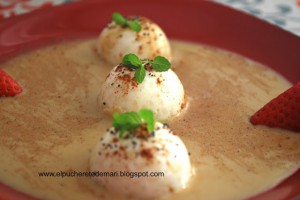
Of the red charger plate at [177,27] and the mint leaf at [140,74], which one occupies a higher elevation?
the red charger plate at [177,27]

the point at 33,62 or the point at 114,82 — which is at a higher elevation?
the point at 33,62

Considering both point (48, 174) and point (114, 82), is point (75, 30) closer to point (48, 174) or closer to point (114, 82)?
point (114, 82)

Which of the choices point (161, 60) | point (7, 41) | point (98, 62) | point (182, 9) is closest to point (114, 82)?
point (161, 60)

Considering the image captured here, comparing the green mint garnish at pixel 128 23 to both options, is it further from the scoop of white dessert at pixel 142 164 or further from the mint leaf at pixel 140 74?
the scoop of white dessert at pixel 142 164

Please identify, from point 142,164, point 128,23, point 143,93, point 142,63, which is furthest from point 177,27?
point 142,164

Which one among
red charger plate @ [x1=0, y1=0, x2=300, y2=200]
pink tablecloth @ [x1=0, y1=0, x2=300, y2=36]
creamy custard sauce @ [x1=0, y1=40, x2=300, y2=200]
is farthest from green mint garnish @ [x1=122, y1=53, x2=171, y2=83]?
pink tablecloth @ [x1=0, y1=0, x2=300, y2=36]

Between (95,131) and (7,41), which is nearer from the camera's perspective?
(95,131)

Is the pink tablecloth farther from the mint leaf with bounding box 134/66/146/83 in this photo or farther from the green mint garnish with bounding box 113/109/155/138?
the green mint garnish with bounding box 113/109/155/138

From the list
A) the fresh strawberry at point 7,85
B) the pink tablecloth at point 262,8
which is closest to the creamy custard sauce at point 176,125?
the fresh strawberry at point 7,85
